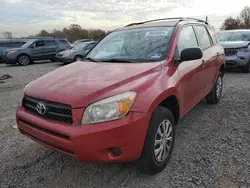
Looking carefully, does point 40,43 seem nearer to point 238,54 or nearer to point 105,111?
point 238,54

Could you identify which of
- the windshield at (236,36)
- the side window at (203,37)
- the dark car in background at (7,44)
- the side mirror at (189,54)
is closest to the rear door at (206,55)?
the side window at (203,37)

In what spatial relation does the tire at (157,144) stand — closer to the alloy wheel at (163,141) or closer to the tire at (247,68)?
the alloy wheel at (163,141)

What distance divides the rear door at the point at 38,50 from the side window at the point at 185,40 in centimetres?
1358

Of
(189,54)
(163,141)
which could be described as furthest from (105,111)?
(189,54)

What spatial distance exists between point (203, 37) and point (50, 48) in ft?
44.2

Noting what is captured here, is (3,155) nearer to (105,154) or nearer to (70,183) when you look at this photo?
(70,183)

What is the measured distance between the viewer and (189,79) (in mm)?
3305

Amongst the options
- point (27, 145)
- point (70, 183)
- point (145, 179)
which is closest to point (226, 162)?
point (145, 179)

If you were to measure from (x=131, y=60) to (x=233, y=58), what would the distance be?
665 centimetres

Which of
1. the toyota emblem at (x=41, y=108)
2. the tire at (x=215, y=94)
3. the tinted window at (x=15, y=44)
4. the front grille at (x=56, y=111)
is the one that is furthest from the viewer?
the tinted window at (x=15, y=44)

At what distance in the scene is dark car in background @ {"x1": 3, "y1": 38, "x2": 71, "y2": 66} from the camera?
→ 1480cm

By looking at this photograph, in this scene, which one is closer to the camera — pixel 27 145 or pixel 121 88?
pixel 121 88

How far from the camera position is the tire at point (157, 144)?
2.40 metres

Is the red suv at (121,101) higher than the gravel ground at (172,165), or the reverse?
the red suv at (121,101)
